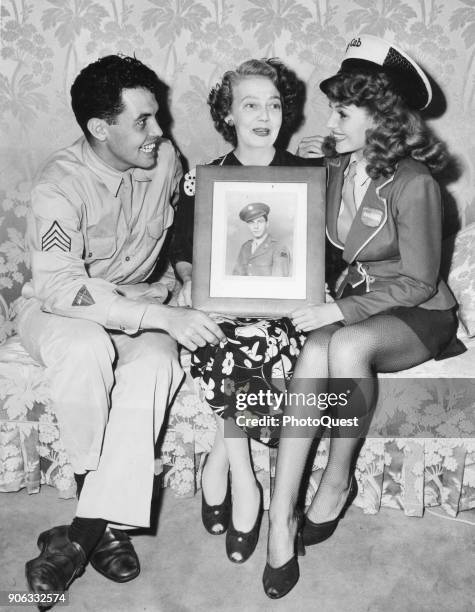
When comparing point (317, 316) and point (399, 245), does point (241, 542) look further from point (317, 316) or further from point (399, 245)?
point (399, 245)

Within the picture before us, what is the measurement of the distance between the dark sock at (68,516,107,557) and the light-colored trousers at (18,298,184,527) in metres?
0.03

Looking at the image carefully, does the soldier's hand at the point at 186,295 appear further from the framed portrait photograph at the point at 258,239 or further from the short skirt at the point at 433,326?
the short skirt at the point at 433,326

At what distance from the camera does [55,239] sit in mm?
1919

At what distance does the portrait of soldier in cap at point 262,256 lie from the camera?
1890mm

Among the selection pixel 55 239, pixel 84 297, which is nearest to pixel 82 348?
pixel 84 297

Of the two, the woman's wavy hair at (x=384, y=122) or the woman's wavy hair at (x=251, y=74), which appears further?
the woman's wavy hair at (x=251, y=74)

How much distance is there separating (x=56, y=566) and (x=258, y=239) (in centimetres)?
113

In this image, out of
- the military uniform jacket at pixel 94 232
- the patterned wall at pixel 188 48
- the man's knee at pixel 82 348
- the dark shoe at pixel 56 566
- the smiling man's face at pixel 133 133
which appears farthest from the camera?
the patterned wall at pixel 188 48

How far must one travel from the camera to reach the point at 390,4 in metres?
2.42

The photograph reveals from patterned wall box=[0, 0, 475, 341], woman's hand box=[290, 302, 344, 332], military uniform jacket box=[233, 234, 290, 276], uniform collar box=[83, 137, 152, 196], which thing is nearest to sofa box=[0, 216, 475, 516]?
woman's hand box=[290, 302, 344, 332]

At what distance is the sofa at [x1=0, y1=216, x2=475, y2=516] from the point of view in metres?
1.91

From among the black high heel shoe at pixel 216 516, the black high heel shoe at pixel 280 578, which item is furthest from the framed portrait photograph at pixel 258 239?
the black high heel shoe at pixel 280 578

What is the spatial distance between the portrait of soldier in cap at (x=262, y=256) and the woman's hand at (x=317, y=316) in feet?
0.49

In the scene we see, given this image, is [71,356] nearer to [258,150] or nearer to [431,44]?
[258,150]
